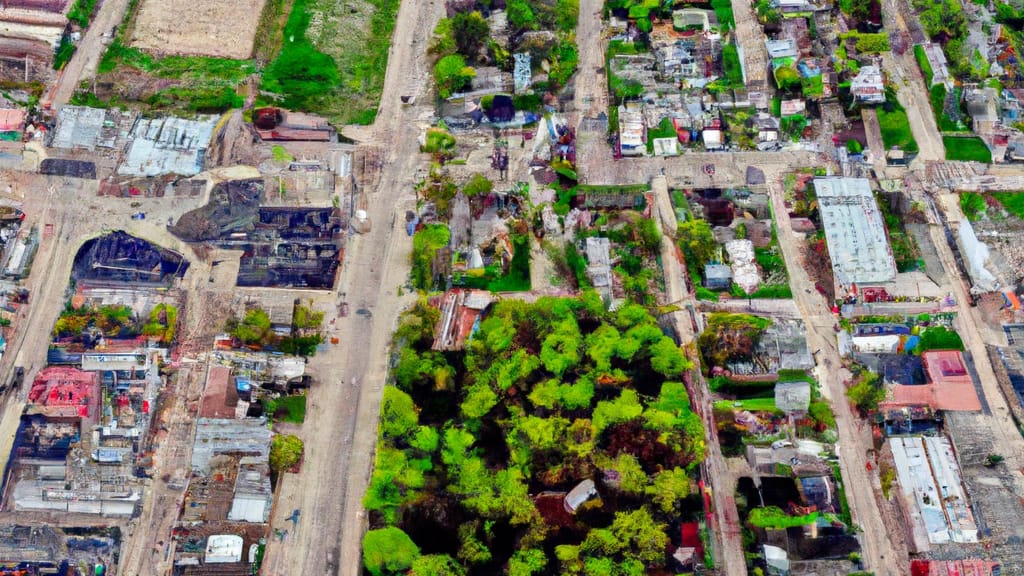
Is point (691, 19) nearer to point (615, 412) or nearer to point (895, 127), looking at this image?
point (895, 127)

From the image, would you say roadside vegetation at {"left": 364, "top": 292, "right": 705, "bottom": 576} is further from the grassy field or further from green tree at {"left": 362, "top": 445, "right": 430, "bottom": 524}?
the grassy field

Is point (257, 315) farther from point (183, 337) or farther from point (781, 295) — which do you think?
point (781, 295)

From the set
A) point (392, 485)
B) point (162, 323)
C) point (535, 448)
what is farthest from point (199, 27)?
point (535, 448)

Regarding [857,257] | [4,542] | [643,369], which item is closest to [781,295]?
[857,257]

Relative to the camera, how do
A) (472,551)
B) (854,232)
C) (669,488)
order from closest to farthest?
(472,551)
(669,488)
(854,232)

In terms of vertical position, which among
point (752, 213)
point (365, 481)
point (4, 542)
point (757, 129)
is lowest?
point (4, 542)

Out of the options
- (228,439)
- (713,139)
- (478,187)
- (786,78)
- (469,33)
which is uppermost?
(469,33)
